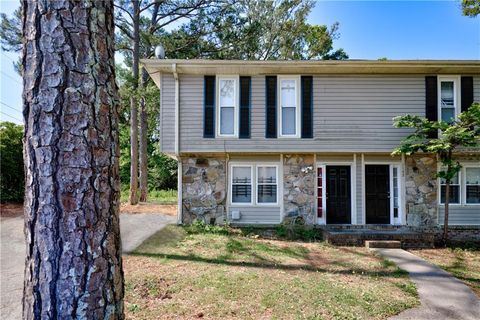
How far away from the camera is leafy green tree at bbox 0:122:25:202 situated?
9539 mm

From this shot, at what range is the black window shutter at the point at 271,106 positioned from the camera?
8.59 m

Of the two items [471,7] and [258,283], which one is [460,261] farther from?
[471,7]

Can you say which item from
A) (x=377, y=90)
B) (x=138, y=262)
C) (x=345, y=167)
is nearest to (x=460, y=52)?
(x=377, y=90)

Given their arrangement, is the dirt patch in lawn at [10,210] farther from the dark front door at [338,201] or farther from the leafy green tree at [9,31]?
the dark front door at [338,201]

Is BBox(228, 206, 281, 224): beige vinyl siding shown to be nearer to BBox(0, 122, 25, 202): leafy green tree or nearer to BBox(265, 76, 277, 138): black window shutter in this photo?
BBox(265, 76, 277, 138): black window shutter

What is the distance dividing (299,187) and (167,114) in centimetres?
439

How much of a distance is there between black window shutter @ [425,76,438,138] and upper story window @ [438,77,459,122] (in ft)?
0.45

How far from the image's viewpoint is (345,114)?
28.3 feet

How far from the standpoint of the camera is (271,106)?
28.4ft

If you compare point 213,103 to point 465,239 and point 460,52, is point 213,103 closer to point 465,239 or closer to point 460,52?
point 465,239

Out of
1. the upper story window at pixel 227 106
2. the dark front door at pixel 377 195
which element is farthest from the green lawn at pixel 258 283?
the upper story window at pixel 227 106

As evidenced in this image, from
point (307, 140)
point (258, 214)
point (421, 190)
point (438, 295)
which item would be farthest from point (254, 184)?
point (438, 295)

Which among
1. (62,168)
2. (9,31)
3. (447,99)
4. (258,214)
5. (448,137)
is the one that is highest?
(9,31)

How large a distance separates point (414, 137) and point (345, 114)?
1.88 m
